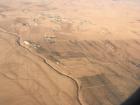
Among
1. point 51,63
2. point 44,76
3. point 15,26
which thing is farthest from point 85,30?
point 44,76

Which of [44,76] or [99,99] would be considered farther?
[44,76]

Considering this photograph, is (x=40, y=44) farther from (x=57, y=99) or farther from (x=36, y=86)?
(x=57, y=99)

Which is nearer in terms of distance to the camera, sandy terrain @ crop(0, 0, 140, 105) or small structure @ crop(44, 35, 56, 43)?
sandy terrain @ crop(0, 0, 140, 105)

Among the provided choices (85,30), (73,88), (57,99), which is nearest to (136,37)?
(85,30)

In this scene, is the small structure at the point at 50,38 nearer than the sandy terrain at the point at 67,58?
No

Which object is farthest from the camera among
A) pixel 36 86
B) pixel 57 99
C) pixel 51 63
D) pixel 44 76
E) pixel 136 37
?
pixel 136 37

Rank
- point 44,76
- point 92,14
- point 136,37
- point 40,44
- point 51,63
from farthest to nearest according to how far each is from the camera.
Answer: point 92,14, point 136,37, point 40,44, point 51,63, point 44,76

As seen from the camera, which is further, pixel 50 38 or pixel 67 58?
pixel 50 38

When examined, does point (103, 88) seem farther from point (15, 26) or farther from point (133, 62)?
point (15, 26)
